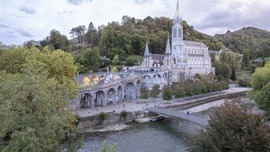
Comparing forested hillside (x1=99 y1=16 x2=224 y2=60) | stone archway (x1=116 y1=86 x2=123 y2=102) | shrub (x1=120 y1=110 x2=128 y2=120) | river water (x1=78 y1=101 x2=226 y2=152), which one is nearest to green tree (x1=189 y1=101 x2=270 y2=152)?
river water (x1=78 y1=101 x2=226 y2=152)

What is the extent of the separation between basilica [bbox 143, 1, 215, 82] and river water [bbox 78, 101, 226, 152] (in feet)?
113

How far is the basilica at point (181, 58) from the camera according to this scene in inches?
2843

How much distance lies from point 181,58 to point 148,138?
51553 mm

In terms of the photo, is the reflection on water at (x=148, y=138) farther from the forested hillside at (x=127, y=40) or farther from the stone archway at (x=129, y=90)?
the forested hillside at (x=127, y=40)

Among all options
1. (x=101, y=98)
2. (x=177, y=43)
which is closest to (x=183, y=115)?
(x=101, y=98)

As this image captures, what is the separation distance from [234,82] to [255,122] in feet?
263

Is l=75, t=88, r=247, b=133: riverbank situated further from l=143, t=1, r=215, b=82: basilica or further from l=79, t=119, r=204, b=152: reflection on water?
l=143, t=1, r=215, b=82: basilica

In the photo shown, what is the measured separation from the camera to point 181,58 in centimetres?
7769

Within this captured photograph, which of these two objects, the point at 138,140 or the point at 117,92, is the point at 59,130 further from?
the point at 117,92

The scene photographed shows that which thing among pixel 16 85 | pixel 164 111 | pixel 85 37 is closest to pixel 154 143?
pixel 164 111

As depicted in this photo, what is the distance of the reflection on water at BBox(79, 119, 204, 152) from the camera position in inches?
1039

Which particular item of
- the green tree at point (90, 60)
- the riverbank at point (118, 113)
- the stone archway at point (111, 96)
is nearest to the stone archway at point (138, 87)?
the riverbank at point (118, 113)

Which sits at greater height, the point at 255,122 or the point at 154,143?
the point at 255,122

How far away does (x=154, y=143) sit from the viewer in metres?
28.2
